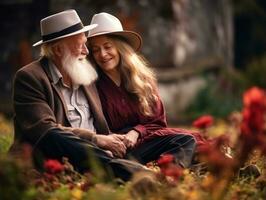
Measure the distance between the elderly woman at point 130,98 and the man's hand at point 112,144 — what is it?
0.85 ft

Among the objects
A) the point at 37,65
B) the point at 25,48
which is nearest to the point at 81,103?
the point at 37,65

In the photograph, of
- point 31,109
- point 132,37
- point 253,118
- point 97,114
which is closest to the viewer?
point 253,118

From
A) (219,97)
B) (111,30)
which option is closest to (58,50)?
(111,30)

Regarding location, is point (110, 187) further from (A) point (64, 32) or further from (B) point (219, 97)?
(B) point (219, 97)

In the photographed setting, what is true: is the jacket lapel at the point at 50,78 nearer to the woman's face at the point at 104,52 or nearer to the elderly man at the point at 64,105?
Answer: the elderly man at the point at 64,105

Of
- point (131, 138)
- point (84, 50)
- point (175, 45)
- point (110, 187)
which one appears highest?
point (84, 50)

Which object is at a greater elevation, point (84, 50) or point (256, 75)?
point (84, 50)

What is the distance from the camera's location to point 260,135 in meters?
5.28

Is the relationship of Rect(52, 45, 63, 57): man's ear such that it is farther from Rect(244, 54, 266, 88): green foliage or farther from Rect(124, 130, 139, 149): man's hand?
Rect(244, 54, 266, 88): green foliage

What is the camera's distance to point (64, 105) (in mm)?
7602

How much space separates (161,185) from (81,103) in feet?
5.63

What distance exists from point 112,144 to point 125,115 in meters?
0.57

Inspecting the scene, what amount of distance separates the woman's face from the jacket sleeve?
27.0 inches

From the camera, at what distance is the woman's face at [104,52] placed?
8031mm
